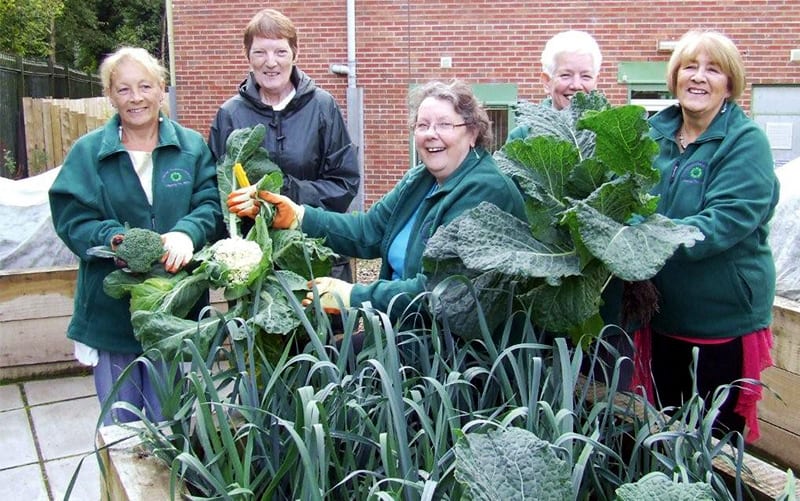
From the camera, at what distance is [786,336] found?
350 centimetres

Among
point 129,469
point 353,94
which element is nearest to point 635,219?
point 129,469

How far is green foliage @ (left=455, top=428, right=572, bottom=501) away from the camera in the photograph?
1369 mm

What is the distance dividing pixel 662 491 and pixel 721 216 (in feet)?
3.53

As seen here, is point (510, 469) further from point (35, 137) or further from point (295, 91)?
point (35, 137)

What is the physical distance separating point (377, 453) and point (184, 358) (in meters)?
0.76

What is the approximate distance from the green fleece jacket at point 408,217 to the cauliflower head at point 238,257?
31cm

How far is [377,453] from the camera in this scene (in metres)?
1.77

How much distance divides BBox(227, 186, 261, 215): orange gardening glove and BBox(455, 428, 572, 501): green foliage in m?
1.44

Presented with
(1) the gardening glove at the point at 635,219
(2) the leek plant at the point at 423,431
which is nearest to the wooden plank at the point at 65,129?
(2) the leek plant at the point at 423,431

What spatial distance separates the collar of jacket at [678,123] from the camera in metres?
2.38

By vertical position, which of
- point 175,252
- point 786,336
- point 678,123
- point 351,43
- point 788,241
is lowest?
point 786,336

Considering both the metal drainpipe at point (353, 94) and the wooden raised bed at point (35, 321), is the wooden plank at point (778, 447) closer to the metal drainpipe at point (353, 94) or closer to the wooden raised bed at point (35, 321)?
the wooden raised bed at point (35, 321)

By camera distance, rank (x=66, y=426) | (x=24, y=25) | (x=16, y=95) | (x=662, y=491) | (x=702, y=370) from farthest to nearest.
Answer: (x=24, y=25) → (x=16, y=95) → (x=66, y=426) → (x=702, y=370) → (x=662, y=491)

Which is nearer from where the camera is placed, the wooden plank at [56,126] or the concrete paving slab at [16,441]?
the concrete paving slab at [16,441]
